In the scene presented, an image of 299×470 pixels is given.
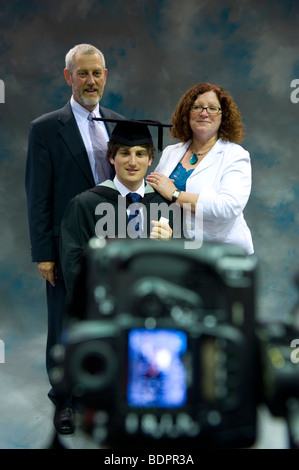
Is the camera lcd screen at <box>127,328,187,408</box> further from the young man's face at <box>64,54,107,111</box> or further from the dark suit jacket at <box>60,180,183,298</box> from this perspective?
the young man's face at <box>64,54,107,111</box>

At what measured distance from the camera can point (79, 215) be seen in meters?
1.44

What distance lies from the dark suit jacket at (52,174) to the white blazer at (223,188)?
1.16ft

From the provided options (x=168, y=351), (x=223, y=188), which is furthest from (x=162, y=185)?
(x=168, y=351)

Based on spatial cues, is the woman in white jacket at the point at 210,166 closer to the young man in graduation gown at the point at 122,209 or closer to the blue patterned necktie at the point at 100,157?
the young man in graduation gown at the point at 122,209

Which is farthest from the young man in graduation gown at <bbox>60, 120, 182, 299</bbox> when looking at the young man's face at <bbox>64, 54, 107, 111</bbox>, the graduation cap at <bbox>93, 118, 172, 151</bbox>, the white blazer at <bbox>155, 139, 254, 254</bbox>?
the young man's face at <bbox>64, 54, 107, 111</bbox>

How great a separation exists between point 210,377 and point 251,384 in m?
0.07

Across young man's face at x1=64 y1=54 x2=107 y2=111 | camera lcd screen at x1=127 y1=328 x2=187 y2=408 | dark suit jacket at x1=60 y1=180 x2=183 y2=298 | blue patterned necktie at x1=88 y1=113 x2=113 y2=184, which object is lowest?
camera lcd screen at x1=127 y1=328 x2=187 y2=408

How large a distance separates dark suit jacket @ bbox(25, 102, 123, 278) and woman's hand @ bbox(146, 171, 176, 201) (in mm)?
335

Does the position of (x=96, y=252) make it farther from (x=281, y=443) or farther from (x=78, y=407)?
(x=281, y=443)

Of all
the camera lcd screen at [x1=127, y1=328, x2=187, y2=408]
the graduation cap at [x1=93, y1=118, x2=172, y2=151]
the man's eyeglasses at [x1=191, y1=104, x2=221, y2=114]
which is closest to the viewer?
the camera lcd screen at [x1=127, y1=328, x2=187, y2=408]

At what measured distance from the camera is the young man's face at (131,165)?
1508 millimetres

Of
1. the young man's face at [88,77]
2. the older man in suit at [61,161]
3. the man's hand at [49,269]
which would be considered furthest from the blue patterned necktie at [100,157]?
the man's hand at [49,269]

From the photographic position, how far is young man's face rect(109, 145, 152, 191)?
4.95 feet
